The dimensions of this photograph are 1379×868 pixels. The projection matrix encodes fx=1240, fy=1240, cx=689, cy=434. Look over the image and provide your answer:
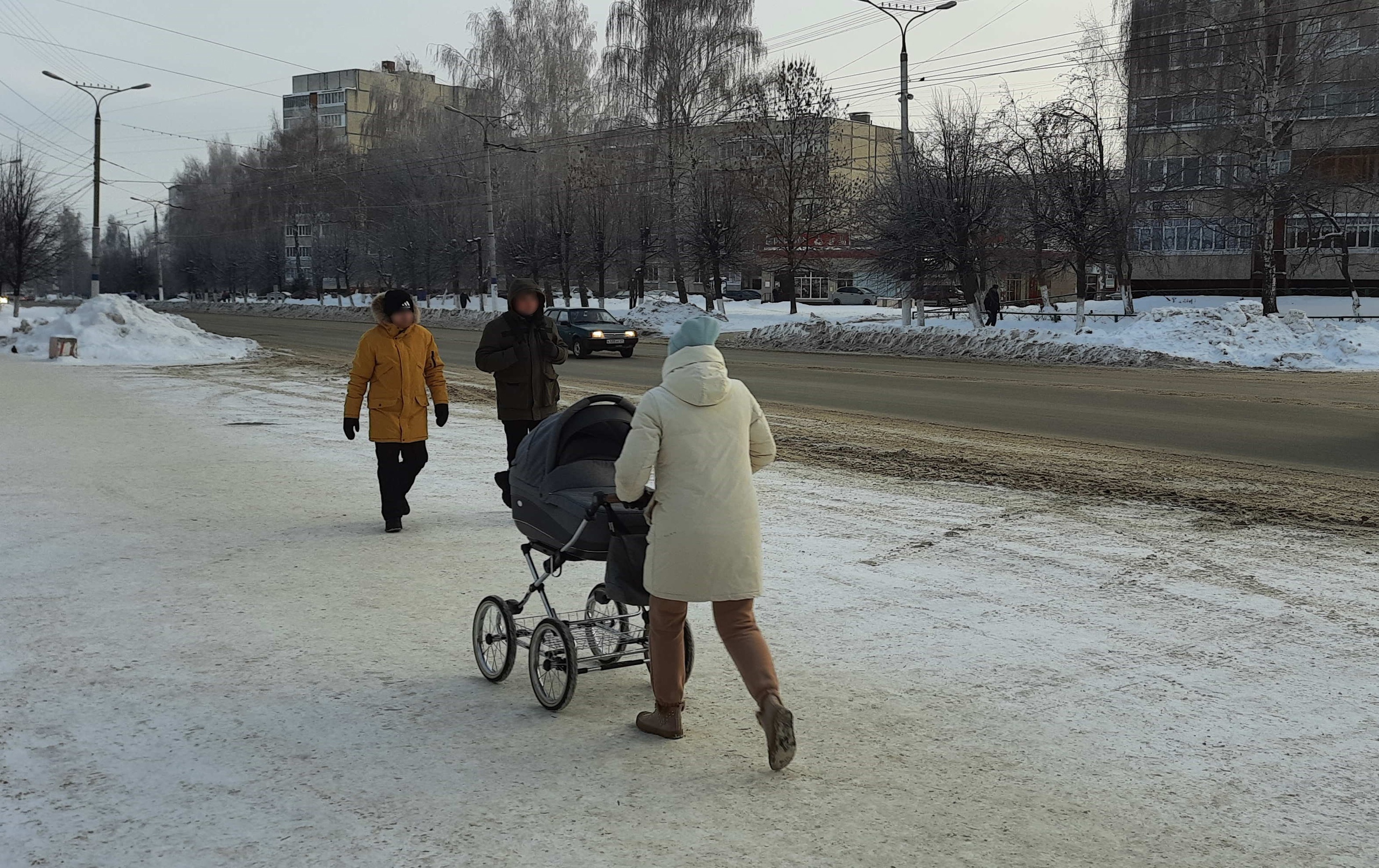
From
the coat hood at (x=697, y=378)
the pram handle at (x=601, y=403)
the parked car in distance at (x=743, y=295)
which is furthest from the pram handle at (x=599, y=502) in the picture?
the parked car in distance at (x=743, y=295)

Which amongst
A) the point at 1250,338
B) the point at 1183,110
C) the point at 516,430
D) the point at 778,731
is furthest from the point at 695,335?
the point at 1183,110

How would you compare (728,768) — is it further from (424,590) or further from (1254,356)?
(1254,356)

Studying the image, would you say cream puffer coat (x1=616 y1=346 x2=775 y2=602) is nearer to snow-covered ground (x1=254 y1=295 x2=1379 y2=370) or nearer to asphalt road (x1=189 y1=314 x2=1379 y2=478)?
Result: asphalt road (x1=189 y1=314 x2=1379 y2=478)

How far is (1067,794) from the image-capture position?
4.12m

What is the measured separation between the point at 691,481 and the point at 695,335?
51cm

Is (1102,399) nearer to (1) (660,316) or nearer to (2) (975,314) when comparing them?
(2) (975,314)

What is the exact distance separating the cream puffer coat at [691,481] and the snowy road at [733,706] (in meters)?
0.68

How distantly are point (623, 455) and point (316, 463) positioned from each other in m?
8.23

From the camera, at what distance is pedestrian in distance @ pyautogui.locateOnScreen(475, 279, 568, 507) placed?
27.6 feet

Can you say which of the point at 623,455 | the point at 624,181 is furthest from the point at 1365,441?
the point at 624,181

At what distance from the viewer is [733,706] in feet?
16.6

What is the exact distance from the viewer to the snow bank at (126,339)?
2812 cm

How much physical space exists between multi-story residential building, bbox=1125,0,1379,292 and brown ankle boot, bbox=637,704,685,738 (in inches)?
1419

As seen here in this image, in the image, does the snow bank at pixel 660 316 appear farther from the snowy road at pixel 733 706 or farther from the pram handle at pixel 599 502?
the pram handle at pixel 599 502
